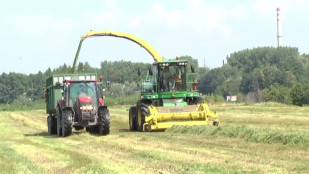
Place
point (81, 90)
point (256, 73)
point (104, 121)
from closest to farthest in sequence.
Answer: point (104, 121) → point (81, 90) → point (256, 73)

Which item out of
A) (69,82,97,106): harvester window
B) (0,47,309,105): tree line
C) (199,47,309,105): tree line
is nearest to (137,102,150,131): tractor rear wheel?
(69,82,97,106): harvester window

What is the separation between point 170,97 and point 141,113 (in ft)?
4.91

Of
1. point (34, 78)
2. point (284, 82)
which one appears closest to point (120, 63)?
point (34, 78)

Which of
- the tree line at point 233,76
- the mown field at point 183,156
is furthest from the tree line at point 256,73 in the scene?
the mown field at point 183,156

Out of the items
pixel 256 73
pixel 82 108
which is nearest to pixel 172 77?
pixel 82 108

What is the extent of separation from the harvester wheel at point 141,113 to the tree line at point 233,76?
68146mm

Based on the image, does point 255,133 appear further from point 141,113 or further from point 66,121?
point 141,113

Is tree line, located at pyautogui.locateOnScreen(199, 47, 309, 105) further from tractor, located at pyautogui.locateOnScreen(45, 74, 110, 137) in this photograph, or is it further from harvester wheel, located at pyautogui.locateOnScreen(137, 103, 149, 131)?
tractor, located at pyautogui.locateOnScreen(45, 74, 110, 137)

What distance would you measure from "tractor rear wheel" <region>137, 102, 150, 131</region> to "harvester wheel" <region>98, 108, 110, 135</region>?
2.37 metres

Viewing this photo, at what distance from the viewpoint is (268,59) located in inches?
4980

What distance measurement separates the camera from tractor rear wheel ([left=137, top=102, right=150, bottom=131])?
2172 centimetres

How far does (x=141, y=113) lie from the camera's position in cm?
2195

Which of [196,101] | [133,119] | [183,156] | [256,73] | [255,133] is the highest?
[256,73]

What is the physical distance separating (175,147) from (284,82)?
99.1m
